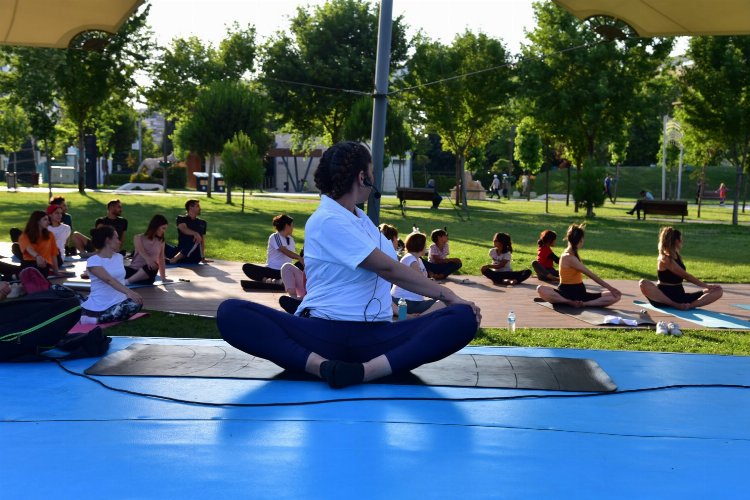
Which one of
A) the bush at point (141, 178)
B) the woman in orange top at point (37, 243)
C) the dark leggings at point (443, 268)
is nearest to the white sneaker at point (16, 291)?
the woman in orange top at point (37, 243)

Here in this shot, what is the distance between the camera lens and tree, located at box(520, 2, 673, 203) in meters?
31.8

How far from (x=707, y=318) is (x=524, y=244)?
10120mm

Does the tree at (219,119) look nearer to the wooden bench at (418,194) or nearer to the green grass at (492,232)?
the green grass at (492,232)

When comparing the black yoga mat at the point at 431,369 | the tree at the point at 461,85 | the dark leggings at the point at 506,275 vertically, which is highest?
the tree at the point at 461,85

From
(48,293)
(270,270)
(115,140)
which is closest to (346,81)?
(270,270)

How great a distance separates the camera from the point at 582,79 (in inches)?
1268

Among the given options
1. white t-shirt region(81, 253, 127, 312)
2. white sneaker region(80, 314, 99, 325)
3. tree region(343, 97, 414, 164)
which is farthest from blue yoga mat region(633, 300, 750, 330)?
tree region(343, 97, 414, 164)

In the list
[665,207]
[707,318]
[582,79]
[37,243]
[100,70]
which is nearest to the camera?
[707,318]

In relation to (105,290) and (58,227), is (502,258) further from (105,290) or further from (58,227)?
(58,227)

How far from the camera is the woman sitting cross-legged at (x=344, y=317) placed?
5.12 meters

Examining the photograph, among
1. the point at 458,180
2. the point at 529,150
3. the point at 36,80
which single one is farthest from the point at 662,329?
the point at 529,150

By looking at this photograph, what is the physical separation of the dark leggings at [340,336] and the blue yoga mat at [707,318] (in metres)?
5.36

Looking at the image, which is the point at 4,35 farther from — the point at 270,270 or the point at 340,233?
the point at 340,233

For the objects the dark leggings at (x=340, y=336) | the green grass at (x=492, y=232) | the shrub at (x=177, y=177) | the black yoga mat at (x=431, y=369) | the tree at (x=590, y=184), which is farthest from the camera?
the shrub at (x=177, y=177)
